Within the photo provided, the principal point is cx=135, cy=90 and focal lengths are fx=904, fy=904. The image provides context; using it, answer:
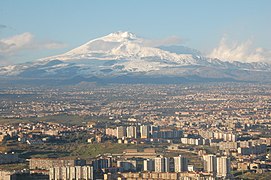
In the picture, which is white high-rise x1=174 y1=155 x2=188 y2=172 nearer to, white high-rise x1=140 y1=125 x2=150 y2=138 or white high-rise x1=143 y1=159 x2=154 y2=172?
white high-rise x1=143 y1=159 x2=154 y2=172

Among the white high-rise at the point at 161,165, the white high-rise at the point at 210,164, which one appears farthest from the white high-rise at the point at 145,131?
the white high-rise at the point at 161,165

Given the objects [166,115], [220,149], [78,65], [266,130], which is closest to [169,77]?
Result: [78,65]

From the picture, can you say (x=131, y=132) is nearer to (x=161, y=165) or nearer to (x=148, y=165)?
(x=148, y=165)

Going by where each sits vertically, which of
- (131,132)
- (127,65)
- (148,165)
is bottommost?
(148,165)

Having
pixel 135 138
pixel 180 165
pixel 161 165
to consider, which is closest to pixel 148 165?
pixel 161 165

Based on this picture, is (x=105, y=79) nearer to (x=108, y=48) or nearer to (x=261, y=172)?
(x=108, y=48)

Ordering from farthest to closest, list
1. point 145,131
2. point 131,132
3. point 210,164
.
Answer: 1. point 145,131
2. point 131,132
3. point 210,164

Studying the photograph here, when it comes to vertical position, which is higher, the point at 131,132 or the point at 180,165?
the point at 131,132

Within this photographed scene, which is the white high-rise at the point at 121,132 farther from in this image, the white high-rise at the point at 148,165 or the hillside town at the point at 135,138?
the white high-rise at the point at 148,165
